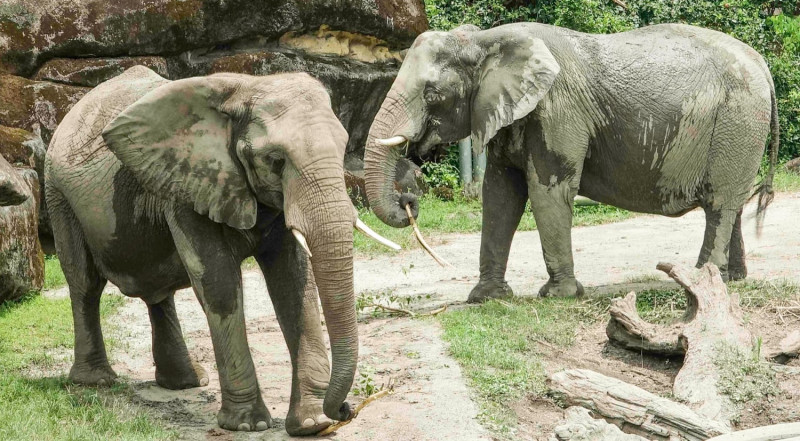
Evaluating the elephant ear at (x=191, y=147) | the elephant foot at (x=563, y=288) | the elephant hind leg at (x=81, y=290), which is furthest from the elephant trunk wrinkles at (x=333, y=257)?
the elephant foot at (x=563, y=288)

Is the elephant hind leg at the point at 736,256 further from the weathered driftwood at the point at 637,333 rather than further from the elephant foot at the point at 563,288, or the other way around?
the weathered driftwood at the point at 637,333

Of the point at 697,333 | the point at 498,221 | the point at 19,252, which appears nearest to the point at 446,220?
the point at 498,221

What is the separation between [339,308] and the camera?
5445 millimetres

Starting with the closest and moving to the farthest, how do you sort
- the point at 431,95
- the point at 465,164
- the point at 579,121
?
the point at 431,95, the point at 579,121, the point at 465,164

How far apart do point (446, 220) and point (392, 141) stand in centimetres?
560

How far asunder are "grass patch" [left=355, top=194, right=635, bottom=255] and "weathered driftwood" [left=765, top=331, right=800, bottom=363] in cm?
510

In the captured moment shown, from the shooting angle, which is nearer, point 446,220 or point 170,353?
point 170,353

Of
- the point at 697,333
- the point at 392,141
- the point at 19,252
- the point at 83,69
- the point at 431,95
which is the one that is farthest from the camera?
the point at 83,69

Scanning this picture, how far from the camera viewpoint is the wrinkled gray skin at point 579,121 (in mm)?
8656

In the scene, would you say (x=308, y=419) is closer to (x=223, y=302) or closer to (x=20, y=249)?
(x=223, y=302)

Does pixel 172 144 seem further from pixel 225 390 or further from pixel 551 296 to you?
pixel 551 296

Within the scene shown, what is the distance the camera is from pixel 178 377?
7324 millimetres

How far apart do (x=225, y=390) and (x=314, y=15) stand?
839cm

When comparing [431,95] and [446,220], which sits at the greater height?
[431,95]
